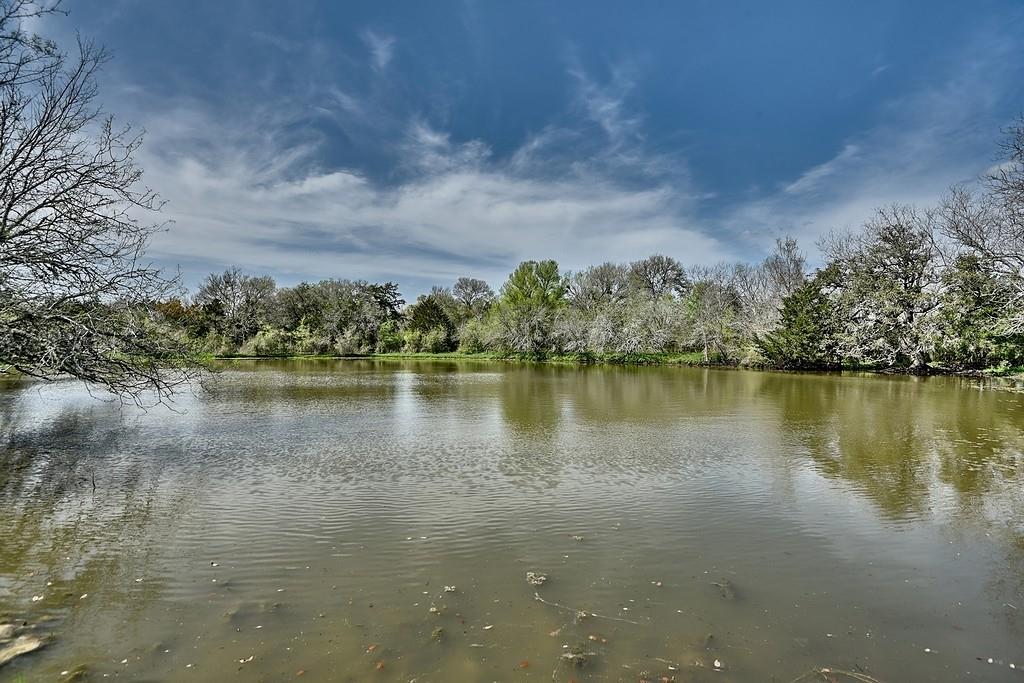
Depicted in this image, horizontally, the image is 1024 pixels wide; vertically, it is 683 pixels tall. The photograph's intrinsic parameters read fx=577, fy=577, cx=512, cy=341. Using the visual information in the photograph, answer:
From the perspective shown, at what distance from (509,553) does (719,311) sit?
4328 cm

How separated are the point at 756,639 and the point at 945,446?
31.5ft

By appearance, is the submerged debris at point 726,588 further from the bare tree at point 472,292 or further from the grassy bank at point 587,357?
the bare tree at point 472,292

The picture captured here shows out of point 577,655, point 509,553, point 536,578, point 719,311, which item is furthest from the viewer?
point 719,311

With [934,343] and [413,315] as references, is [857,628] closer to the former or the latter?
[934,343]

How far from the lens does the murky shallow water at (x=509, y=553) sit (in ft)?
12.3

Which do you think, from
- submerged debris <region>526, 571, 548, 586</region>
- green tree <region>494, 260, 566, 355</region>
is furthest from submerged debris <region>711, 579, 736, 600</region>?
green tree <region>494, 260, 566, 355</region>

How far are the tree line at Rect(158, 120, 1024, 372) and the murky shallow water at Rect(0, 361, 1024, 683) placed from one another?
3938 mm

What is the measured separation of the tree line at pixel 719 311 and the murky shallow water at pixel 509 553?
3.94 meters

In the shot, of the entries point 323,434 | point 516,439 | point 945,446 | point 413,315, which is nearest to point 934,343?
point 945,446

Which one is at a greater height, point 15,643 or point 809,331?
point 809,331

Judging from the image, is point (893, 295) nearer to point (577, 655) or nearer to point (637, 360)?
point (637, 360)

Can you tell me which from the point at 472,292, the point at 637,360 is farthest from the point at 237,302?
the point at 637,360

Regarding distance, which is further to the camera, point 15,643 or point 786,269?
point 786,269

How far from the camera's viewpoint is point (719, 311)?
45344mm
